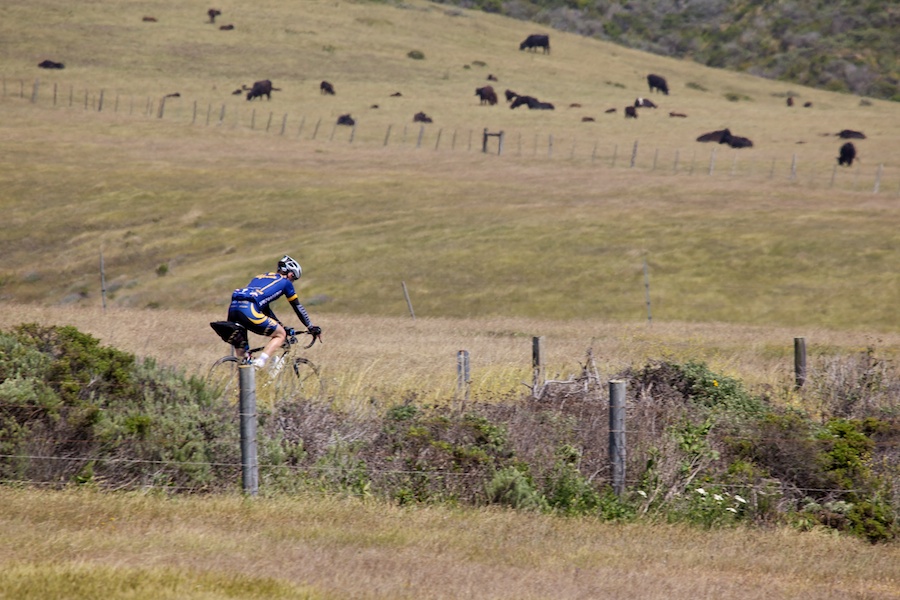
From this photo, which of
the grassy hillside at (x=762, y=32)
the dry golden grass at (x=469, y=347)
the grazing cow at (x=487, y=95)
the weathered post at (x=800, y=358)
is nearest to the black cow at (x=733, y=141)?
the grazing cow at (x=487, y=95)

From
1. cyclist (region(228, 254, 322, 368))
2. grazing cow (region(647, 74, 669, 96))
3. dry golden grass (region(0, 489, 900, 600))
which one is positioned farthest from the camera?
grazing cow (region(647, 74, 669, 96))

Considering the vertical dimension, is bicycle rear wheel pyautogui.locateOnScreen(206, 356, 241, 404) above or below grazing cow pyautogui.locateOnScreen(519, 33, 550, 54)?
below

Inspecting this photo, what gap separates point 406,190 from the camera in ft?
150

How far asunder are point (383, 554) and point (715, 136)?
58.8m

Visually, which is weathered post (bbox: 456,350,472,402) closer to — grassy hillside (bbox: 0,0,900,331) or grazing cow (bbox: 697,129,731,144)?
grassy hillside (bbox: 0,0,900,331)

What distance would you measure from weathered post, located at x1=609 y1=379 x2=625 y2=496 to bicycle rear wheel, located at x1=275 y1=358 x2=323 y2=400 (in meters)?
3.07

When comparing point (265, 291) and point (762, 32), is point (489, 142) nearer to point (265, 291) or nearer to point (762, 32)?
point (265, 291)

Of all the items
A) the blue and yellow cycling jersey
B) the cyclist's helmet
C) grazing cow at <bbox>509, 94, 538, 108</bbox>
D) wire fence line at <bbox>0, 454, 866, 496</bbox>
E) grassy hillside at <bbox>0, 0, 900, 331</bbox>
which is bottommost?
grassy hillside at <bbox>0, 0, 900, 331</bbox>

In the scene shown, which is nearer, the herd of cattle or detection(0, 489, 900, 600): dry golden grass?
detection(0, 489, 900, 600): dry golden grass

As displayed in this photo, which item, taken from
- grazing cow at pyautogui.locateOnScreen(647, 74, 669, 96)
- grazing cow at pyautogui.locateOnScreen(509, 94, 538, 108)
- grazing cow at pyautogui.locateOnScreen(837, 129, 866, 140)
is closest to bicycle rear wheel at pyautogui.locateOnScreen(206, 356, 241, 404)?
grazing cow at pyautogui.locateOnScreen(837, 129, 866, 140)

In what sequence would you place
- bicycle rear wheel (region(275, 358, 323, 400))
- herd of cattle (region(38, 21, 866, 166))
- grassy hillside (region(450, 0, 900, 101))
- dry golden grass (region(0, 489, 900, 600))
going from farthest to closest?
grassy hillside (region(450, 0, 900, 101)), herd of cattle (region(38, 21, 866, 166)), bicycle rear wheel (region(275, 358, 323, 400)), dry golden grass (region(0, 489, 900, 600))

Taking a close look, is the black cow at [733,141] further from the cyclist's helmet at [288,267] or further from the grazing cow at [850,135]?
the cyclist's helmet at [288,267]

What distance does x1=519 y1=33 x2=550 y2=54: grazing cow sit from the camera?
102500 mm

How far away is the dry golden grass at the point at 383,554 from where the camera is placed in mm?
6480
